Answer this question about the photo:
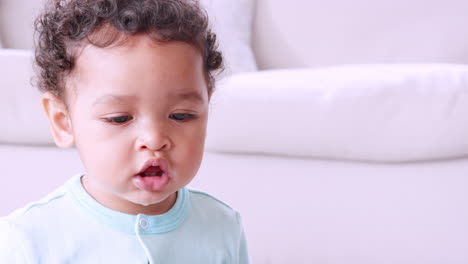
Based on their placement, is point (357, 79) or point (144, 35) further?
point (357, 79)

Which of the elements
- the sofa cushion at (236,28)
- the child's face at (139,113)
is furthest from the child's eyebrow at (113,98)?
the sofa cushion at (236,28)

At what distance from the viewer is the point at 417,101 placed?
150 cm

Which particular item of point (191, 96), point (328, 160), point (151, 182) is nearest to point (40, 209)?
point (151, 182)

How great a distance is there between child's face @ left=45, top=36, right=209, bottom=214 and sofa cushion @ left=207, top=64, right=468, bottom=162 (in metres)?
0.51

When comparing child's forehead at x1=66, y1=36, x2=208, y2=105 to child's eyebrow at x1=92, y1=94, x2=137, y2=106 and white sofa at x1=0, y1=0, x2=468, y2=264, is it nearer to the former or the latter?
child's eyebrow at x1=92, y1=94, x2=137, y2=106

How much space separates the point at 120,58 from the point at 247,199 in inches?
26.5

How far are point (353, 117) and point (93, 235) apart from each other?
711 mm

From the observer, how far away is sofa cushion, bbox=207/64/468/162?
150 cm

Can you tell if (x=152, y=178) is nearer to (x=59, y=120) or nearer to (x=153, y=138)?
(x=153, y=138)

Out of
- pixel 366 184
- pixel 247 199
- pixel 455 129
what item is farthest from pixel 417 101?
pixel 247 199

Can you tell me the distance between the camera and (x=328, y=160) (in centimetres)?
155

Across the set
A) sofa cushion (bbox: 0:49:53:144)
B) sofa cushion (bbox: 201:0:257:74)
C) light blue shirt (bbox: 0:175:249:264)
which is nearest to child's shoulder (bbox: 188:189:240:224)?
light blue shirt (bbox: 0:175:249:264)

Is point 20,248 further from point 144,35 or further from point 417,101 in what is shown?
point 417,101

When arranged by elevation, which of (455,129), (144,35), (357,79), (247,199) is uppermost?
(144,35)
